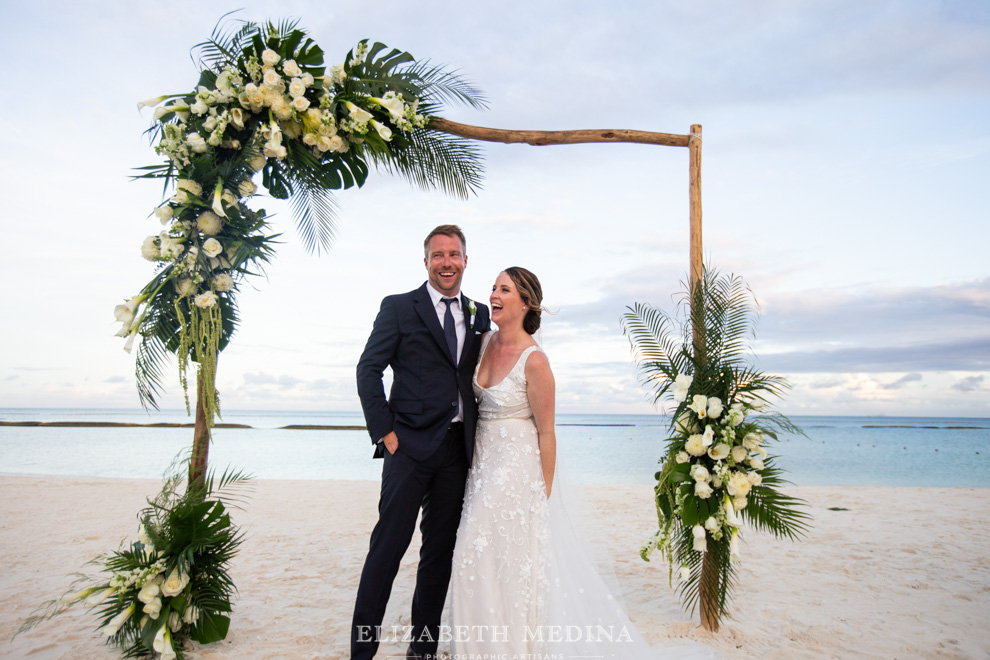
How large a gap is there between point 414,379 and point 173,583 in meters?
1.62

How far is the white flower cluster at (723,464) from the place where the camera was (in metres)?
3.40

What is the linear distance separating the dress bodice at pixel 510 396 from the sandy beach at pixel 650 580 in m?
1.54

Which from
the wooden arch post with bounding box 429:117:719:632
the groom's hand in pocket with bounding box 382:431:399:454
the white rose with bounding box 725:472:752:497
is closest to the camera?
the groom's hand in pocket with bounding box 382:431:399:454

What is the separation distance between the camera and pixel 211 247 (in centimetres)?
321

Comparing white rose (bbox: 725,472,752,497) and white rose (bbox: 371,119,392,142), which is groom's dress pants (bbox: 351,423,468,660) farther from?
white rose (bbox: 371,119,392,142)

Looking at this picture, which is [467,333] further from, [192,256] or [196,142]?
[196,142]

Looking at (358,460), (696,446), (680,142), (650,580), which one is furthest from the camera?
(358,460)

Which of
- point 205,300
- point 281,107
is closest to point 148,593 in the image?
point 205,300

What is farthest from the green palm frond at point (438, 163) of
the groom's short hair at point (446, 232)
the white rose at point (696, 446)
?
the white rose at point (696, 446)

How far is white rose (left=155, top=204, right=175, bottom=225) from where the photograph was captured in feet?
10.3

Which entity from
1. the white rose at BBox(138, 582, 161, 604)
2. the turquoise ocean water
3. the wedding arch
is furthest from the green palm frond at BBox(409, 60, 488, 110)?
the turquoise ocean water

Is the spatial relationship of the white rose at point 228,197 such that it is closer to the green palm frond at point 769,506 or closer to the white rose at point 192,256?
the white rose at point 192,256

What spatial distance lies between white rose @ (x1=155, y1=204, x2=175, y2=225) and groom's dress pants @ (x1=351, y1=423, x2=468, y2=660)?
5.69ft

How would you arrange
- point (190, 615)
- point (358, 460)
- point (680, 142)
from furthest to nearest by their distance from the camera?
point (358, 460) < point (680, 142) < point (190, 615)
